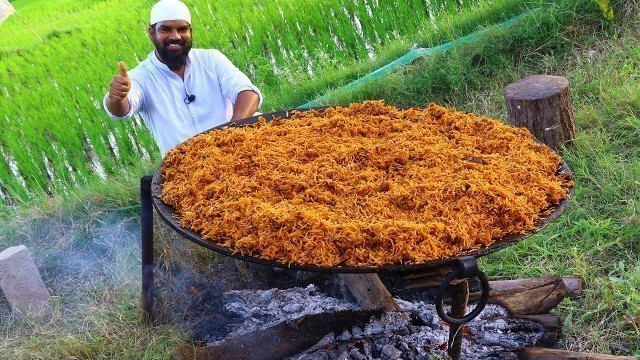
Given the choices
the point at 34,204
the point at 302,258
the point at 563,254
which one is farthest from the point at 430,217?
the point at 34,204

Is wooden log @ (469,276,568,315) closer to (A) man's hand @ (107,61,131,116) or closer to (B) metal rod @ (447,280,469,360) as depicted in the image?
(B) metal rod @ (447,280,469,360)

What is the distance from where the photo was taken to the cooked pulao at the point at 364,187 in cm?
194

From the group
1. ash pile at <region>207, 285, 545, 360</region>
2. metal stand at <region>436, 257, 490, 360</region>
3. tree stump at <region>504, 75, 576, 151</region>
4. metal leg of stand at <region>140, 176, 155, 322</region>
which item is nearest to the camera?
metal stand at <region>436, 257, 490, 360</region>

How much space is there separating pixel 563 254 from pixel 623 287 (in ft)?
1.52

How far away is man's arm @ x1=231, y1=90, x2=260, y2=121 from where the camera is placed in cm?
385

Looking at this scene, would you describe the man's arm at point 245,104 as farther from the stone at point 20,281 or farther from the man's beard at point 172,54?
the stone at point 20,281

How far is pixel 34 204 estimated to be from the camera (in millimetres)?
4438

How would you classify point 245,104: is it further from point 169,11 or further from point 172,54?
point 169,11

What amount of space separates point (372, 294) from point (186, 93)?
1.80m

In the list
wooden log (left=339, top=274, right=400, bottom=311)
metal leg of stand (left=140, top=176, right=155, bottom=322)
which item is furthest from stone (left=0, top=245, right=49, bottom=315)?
wooden log (left=339, top=274, right=400, bottom=311)

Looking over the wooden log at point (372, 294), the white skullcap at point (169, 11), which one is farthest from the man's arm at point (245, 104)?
the wooden log at point (372, 294)

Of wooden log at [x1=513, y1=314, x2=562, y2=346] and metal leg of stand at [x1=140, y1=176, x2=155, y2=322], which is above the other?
metal leg of stand at [x1=140, y1=176, x2=155, y2=322]

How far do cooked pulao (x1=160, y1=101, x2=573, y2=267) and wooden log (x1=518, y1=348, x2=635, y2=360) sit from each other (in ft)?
2.25

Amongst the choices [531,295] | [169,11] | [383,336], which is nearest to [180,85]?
[169,11]
